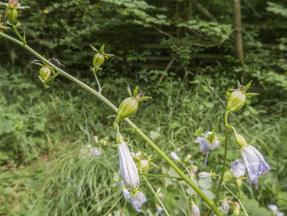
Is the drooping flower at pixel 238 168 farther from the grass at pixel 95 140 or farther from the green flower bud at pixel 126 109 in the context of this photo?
the grass at pixel 95 140

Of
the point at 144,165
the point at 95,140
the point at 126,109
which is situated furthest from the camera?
Result: the point at 95,140

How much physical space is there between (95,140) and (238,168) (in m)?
1.61

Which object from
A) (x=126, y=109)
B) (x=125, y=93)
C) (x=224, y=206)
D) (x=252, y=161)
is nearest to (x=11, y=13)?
(x=126, y=109)

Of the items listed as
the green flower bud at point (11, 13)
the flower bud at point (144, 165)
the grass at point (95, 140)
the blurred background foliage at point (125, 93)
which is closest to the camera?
the green flower bud at point (11, 13)

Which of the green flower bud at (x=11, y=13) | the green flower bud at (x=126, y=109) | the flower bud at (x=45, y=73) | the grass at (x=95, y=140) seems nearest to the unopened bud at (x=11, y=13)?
the green flower bud at (x=11, y=13)

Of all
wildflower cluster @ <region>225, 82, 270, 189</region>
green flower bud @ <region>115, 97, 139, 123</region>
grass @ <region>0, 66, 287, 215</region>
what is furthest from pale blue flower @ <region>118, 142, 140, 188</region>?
grass @ <region>0, 66, 287, 215</region>

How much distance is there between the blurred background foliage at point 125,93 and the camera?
301 cm

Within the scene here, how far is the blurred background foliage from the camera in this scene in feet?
9.87

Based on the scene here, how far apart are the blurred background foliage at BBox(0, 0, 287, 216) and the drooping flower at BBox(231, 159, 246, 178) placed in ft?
3.15

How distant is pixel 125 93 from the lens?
4.64 m

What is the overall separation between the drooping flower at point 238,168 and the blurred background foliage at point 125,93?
0.96 m

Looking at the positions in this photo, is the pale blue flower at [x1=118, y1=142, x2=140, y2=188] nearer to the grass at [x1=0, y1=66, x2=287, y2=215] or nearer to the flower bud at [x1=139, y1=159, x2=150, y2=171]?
the flower bud at [x1=139, y1=159, x2=150, y2=171]

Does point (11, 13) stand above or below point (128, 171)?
above

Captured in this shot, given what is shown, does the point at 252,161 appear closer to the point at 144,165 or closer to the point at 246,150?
the point at 246,150
